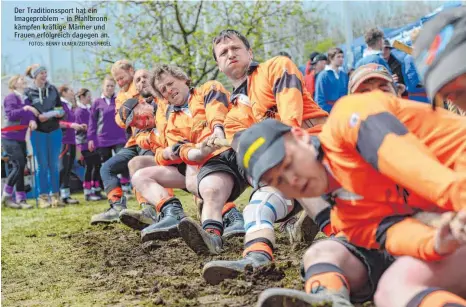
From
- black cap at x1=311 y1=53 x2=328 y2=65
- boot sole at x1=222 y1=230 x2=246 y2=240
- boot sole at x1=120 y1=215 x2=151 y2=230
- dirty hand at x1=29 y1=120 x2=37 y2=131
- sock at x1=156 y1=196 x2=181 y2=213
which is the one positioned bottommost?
boot sole at x1=120 y1=215 x2=151 y2=230

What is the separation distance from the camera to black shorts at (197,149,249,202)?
5738mm

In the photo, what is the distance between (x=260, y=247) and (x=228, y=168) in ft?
4.52

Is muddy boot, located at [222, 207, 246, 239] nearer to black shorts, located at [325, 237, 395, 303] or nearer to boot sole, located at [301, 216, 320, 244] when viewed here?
boot sole, located at [301, 216, 320, 244]

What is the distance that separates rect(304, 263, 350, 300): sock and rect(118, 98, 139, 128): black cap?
5515 millimetres

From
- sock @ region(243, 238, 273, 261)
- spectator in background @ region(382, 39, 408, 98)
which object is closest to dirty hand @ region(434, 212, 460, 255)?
sock @ region(243, 238, 273, 261)

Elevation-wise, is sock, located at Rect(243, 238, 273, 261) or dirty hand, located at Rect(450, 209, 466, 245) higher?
dirty hand, located at Rect(450, 209, 466, 245)

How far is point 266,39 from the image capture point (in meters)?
16.0

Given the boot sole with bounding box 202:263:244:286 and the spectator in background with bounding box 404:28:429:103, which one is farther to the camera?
the spectator in background with bounding box 404:28:429:103

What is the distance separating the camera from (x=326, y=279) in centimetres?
302

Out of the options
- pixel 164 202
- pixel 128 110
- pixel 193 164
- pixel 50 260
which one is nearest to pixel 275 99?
pixel 193 164

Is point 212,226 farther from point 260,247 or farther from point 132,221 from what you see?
point 132,221

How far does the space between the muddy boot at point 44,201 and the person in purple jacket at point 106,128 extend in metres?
1.12

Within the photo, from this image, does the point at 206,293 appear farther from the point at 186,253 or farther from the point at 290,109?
the point at 186,253

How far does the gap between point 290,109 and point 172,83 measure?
2.07 m
